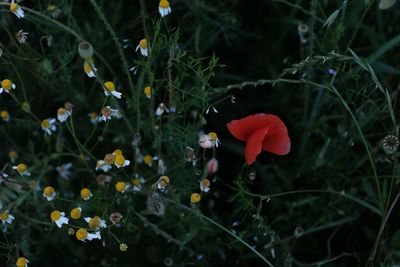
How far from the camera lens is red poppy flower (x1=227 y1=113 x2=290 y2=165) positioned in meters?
1.20

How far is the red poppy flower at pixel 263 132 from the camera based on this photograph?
1.20 metres

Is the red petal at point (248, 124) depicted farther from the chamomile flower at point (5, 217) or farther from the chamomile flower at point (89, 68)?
the chamomile flower at point (5, 217)

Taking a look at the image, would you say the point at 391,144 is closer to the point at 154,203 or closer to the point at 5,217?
the point at 154,203

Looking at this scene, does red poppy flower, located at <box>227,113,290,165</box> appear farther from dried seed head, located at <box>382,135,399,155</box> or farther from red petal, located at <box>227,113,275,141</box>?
dried seed head, located at <box>382,135,399,155</box>

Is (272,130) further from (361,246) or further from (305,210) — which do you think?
(361,246)

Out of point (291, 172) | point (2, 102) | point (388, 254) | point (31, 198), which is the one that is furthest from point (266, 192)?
point (2, 102)

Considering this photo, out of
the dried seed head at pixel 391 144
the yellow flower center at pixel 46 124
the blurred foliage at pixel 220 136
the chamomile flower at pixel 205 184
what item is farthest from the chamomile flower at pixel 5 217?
the dried seed head at pixel 391 144

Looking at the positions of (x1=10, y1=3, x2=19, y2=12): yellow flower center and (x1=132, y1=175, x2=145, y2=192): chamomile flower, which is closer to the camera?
(x1=10, y1=3, x2=19, y2=12): yellow flower center

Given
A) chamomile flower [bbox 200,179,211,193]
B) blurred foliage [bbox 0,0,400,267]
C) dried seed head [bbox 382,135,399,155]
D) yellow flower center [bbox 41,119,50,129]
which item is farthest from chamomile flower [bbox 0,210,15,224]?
dried seed head [bbox 382,135,399,155]

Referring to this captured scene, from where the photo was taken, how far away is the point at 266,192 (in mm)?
1694

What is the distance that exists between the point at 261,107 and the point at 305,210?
38 centimetres

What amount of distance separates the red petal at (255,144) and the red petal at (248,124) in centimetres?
3

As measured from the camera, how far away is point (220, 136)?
1801mm

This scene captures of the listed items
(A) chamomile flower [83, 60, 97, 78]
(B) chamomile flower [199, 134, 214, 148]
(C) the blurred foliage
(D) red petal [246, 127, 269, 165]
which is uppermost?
(A) chamomile flower [83, 60, 97, 78]
